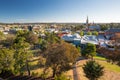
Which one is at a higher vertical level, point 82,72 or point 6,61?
point 6,61

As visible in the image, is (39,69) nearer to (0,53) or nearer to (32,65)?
(32,65)

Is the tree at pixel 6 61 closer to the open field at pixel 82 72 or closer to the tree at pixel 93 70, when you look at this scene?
the open field at pixel 82 72

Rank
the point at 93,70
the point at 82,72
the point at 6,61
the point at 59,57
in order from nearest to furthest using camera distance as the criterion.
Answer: the point at 93,70 < the point at 59,57 < the point at 6,61 < the point at 82,72

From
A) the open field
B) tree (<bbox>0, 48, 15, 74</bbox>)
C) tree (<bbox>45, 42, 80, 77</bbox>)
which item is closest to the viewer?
tree (<bbox>45, 42, 80, 77</bbox>)

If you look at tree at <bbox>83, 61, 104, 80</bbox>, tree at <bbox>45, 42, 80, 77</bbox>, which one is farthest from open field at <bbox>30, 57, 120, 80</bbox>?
tree at <bbox>83, 61, 104, 80</bbox>

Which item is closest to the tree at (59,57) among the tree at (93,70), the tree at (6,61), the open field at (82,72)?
the open field at (82,72)

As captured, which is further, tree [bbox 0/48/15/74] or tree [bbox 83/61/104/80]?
tree [bbox 0/48/15/74]

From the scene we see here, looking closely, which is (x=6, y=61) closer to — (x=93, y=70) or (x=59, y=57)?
(x=59, y=57)

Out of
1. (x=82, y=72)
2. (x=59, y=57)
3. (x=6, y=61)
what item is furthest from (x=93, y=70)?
(x=6, y=61)

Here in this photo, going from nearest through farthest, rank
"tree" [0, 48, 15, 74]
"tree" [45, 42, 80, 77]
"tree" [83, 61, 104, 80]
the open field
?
"tree" [83, 61, 104, 80]
"tree" [45, 42, 80, 77]
"tree" [0, 48, 15, 74]
the open field

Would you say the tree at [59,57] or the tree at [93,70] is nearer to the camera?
the tree at [93,70]

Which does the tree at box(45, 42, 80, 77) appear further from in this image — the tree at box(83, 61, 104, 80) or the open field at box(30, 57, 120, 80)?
the tree at box(83, 61, 104, 80)
